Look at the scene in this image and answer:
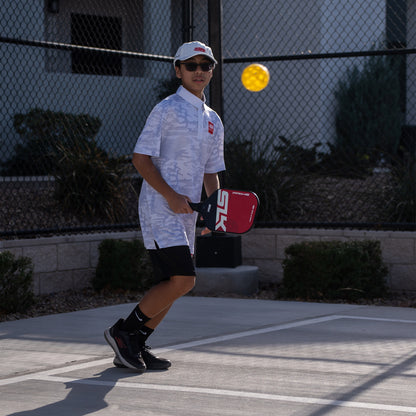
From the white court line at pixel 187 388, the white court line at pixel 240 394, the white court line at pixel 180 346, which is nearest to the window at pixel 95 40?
the white court line at pixel 180 346

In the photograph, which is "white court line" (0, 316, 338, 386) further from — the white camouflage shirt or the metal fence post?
the metal fence post

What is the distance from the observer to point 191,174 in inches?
209

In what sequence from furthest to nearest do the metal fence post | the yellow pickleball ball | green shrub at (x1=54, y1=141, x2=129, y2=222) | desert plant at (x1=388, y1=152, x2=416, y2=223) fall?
green shrub at (x1=54, y1=141, x2=129, y2=222), the yellow pickleball ball, desert plant at (x1=388, y1=152, x2=416, y2=223), the metal fence post

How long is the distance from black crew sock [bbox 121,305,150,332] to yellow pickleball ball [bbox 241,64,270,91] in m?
5.26

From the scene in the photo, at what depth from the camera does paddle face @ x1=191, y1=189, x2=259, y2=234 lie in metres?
5.09

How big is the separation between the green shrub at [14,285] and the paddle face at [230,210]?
3.21 m

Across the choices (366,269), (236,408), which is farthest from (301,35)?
(236,408)

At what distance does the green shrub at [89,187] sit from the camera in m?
10.4

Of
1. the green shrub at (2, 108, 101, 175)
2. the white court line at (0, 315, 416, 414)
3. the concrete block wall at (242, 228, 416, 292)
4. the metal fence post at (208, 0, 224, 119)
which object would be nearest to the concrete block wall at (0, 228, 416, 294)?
the concrete block wall at (242, 228, 416, 292)

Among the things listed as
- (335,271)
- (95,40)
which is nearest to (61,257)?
(335,271)

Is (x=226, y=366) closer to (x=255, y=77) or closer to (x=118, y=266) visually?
(x=118, y=266)

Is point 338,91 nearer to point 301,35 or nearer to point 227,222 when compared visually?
point 301,35

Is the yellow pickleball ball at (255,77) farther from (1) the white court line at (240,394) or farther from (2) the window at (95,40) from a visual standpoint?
(2) the window at (95,40)

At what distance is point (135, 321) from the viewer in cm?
533
